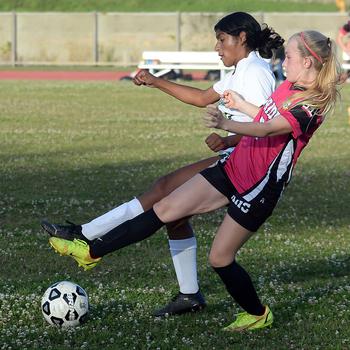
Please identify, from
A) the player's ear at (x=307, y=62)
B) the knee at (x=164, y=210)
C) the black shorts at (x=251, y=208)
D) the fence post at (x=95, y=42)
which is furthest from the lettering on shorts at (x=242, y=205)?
the fence post at (x=95, y=42)

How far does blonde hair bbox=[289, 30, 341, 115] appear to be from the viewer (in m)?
7.11

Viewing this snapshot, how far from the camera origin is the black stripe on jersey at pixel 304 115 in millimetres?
7031

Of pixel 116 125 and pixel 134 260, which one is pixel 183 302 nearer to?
pixel 134 260

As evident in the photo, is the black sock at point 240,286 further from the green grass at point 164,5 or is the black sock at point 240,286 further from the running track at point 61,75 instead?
the green grass at point 164,5

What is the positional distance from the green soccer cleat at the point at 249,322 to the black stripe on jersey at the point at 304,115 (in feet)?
4.70

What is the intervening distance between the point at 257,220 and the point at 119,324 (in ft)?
4.23

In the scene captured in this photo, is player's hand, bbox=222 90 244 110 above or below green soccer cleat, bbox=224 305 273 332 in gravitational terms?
above

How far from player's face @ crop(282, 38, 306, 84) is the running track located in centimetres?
3522

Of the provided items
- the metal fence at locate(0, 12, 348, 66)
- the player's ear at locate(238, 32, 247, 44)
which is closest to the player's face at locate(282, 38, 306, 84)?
the player's ear at locate(238, 32, 247, 44)

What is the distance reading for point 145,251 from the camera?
34.0 ft

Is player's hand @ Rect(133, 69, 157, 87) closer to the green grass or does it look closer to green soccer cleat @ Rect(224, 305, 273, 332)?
green soccer cleat @ Rect(224, 305, 273, 332)

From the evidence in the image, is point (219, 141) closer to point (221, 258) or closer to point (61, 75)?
point (221, 258)

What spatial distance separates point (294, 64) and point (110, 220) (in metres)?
1.84

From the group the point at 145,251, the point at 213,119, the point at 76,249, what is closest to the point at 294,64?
the point at 213,119
